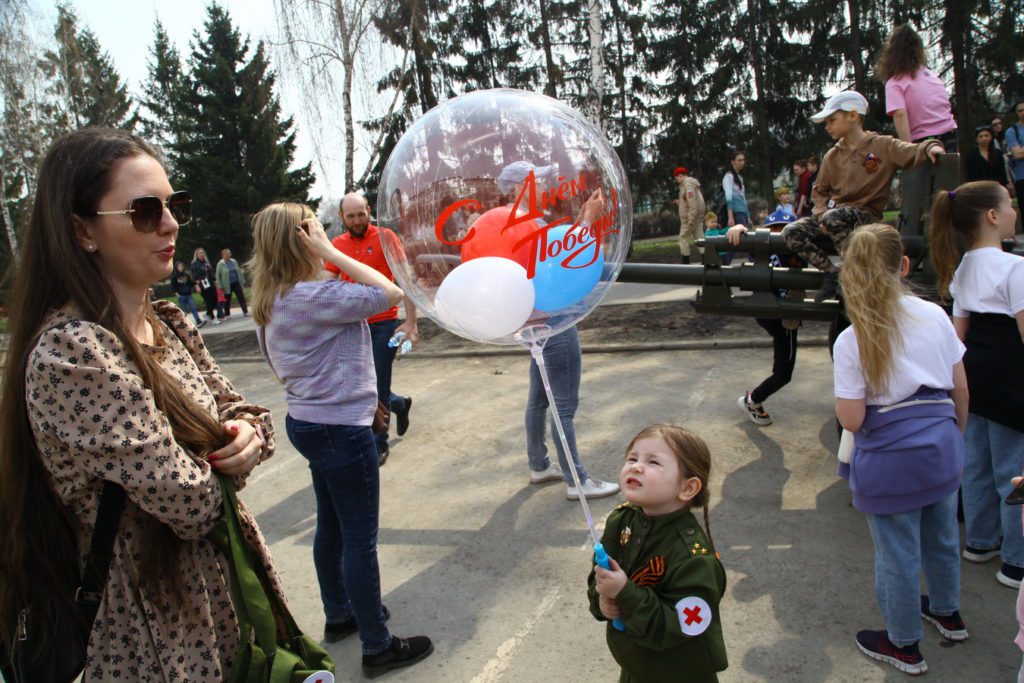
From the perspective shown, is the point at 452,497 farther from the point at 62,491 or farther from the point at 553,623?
the point at 62,491

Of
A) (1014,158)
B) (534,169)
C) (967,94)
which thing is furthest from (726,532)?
(967,94)

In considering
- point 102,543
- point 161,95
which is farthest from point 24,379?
point 161,95

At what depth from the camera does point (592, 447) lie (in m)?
4.89

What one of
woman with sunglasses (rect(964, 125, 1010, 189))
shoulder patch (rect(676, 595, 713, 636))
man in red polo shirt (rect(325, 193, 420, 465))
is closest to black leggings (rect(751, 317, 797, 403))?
man in red polo shirt (rect(325, 193, 420, 465))

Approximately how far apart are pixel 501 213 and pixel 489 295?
0.24 metres

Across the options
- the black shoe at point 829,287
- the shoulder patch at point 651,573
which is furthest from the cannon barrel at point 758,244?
the shoulder patch at point 651,573

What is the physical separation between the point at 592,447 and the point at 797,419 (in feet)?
4.89

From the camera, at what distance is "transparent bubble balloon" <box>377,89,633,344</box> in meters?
1.96

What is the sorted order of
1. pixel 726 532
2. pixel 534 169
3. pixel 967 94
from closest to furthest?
pixel 534 169 < pixel 726 532 < pixel 967 94

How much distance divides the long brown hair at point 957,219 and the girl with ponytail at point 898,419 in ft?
2.04

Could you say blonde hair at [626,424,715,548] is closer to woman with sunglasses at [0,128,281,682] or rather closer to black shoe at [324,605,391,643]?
woman with sunglasses at [0,128,281,682]

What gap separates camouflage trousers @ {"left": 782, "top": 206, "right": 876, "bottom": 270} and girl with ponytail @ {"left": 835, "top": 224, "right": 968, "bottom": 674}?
141cm

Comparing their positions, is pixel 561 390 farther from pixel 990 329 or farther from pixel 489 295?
pixel 489 295

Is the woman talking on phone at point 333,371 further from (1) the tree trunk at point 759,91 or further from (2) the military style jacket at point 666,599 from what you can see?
(1) the tree trunk at point 759,91
